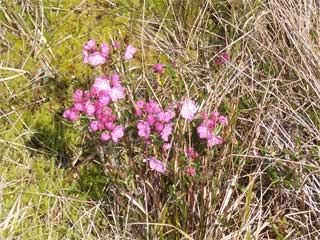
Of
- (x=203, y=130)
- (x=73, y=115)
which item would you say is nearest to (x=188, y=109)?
(x=203, y=130)

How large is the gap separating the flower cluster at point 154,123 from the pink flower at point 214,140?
15cm

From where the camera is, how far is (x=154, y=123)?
8.09 ft

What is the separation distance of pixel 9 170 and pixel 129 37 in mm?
987

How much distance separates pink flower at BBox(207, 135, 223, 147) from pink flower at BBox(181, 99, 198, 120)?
124mm

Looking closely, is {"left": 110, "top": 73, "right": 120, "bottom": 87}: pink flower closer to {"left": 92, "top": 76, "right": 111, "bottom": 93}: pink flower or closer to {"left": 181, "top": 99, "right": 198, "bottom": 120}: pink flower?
{"left": 92, "top": 76, "right": 111, "bottom": 93}: pink flower

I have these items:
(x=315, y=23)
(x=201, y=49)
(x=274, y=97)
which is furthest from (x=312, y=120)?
(x=201, y=49)

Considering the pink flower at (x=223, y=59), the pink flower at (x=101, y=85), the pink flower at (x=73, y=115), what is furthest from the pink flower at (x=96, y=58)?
the pink flower at (x=223, y=59)

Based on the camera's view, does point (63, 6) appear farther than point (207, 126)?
Yes

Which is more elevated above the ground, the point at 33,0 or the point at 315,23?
the point at 315,23

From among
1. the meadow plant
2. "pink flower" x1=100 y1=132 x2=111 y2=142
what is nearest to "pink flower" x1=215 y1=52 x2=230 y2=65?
the meadow plant

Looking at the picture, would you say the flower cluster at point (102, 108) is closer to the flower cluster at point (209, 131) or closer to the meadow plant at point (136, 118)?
the meadow plant at point (136, 118)

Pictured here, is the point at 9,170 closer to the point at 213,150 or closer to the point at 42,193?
the point at 42,193

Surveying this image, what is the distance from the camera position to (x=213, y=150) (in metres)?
2.58

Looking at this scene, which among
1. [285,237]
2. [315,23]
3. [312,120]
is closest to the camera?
[285,237]
